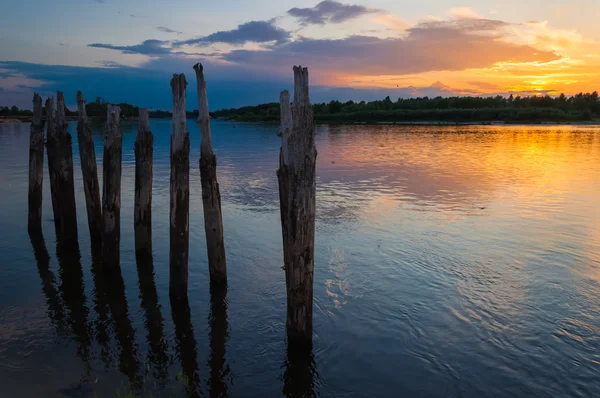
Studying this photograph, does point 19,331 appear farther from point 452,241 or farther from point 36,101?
point 452,241

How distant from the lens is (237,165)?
3312 centimetres

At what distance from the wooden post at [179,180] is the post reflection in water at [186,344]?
2.07 feet

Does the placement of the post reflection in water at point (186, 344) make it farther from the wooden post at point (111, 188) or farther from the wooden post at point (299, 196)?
the wooden post at point (111, 188)

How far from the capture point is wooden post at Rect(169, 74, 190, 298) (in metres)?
9.09

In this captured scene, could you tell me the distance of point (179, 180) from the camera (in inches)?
359

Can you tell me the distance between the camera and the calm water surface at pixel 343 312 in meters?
6.81

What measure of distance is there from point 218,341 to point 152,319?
5.43 feet

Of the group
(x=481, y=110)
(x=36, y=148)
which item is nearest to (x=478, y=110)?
(x=481, y=110)

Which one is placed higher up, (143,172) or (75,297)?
(143,172)

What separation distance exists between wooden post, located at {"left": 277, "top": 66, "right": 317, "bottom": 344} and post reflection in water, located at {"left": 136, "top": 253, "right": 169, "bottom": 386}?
218 centimetres

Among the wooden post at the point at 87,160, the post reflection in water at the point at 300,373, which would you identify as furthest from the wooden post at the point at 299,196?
the wooden post at the point at 87,160

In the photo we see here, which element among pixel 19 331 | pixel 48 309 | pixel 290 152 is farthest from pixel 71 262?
pixel 290 152

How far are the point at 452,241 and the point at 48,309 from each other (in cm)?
1067

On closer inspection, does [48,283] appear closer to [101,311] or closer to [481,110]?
[101,311]
